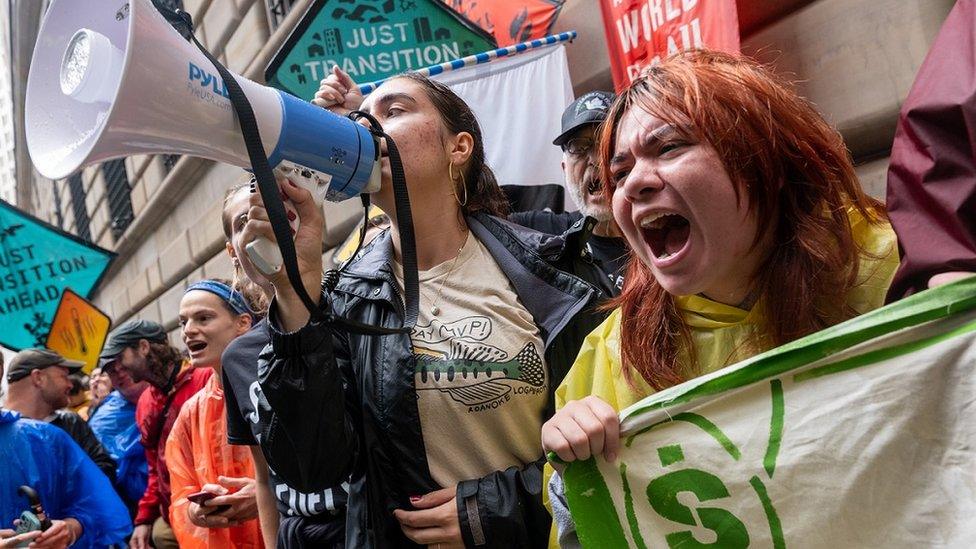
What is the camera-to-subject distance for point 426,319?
204 centimetres

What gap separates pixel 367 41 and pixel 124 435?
10.6 feet

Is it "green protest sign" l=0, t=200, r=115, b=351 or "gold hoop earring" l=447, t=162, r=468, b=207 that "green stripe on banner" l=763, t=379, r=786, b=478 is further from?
"green protest sign" l=0, t=200, r=115, b=351

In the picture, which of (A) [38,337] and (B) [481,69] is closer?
(B) [481,69]

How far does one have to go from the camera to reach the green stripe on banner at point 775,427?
4.25ft

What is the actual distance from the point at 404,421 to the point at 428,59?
295 centimetres

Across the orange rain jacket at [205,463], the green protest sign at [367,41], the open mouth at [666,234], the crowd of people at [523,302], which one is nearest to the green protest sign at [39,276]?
the green protest sign at [367,41]

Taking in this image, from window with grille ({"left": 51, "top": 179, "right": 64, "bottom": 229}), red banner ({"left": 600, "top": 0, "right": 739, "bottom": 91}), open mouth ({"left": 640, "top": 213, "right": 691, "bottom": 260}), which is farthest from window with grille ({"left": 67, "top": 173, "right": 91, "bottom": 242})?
open mouth ({"left": 640, "top": 213, "right": 691, "bottom": 260})

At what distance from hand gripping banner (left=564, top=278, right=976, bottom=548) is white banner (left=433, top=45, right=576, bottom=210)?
2771mm

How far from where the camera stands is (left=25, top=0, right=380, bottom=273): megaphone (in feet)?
5.30

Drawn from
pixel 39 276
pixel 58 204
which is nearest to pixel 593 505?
pixel 39 276

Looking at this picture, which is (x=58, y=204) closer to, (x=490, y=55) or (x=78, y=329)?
(x=78, y=329)

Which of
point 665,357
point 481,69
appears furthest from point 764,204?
point 481,69

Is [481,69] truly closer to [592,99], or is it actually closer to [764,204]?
[592,99]

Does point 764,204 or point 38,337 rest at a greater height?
point 764,204
